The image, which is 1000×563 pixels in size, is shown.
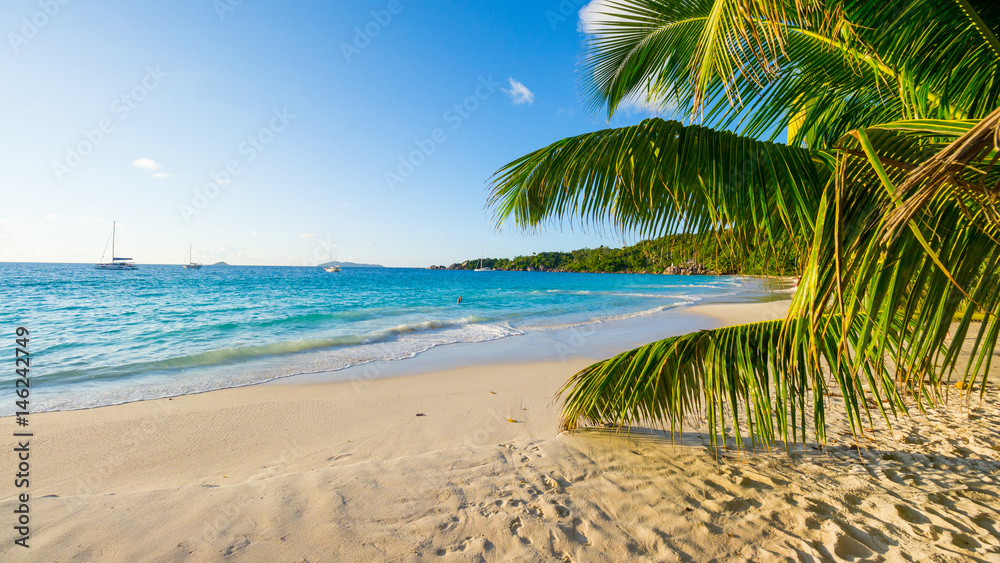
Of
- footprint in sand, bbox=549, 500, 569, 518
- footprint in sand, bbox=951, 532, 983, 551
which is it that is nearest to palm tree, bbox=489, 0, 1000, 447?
footprint in sand, bbox=549, 500, 569, 518

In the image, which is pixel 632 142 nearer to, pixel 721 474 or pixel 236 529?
pixel 721 474

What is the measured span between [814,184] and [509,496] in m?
2.68

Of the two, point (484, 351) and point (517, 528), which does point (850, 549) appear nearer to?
point (517, 528)

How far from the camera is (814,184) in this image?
195 cm

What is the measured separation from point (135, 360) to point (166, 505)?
27.3ft

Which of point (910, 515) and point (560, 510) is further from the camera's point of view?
point (560, 510)

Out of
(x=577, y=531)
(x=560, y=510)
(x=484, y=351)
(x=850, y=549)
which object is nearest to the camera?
(x=850, y=549)

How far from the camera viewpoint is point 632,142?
2.10 metres

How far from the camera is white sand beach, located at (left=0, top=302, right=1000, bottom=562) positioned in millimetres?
2490

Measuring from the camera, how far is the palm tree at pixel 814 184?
1.52 metres

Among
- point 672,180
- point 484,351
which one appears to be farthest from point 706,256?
point 484,351

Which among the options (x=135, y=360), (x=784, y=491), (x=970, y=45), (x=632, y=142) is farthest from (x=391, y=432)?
(x=135, y=360)

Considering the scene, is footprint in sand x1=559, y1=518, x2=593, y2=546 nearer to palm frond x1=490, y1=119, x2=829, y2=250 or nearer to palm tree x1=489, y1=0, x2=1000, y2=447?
palm tree x1=489, y1=0, x2=1000, y2=447

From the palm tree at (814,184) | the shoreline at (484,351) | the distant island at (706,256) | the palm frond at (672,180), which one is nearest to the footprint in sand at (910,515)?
the palm tree at (814,184)
